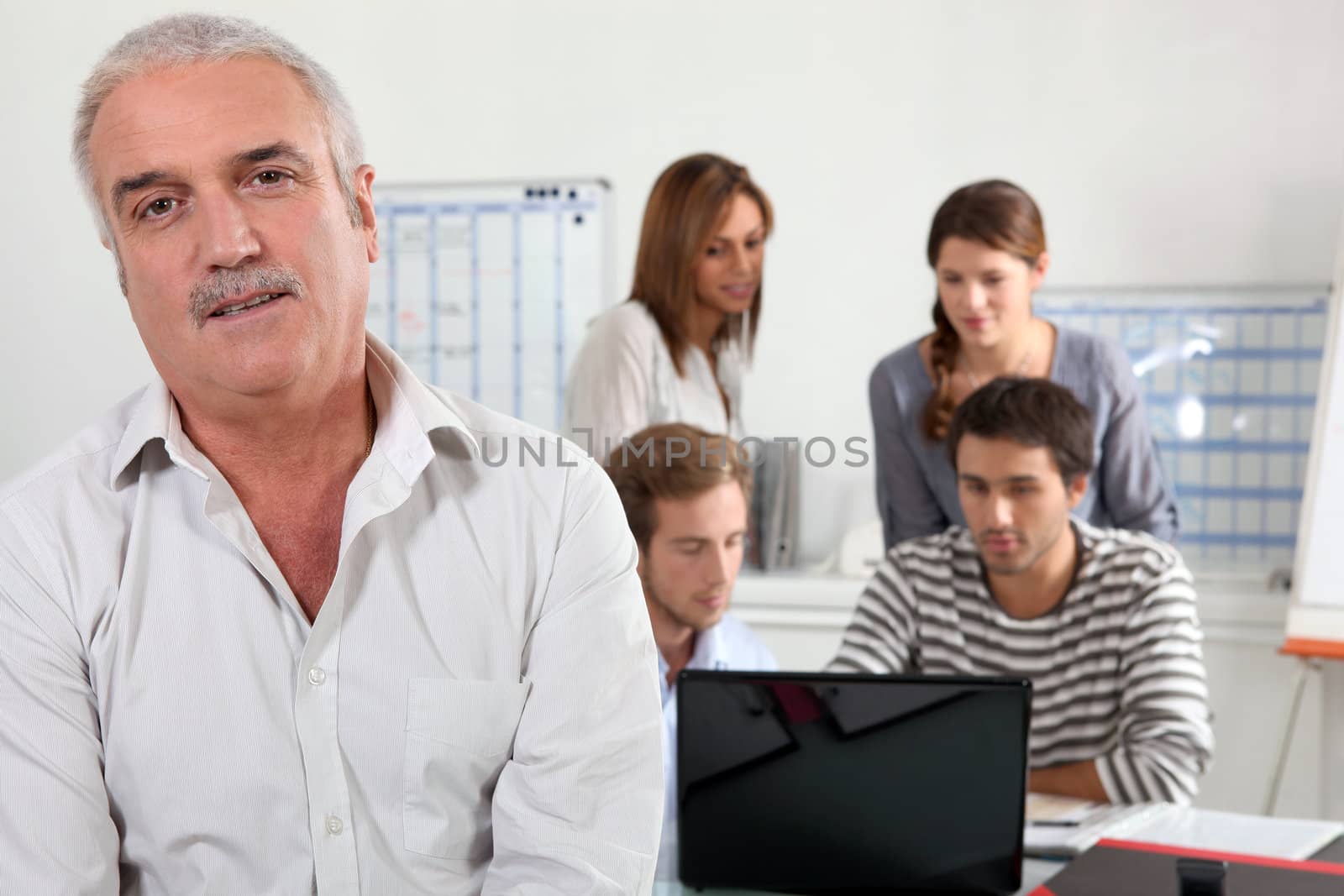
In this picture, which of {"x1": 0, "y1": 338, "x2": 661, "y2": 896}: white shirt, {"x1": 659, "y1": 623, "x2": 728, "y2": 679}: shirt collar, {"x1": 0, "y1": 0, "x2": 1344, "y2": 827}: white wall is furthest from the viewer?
{"x1": 0, "y1": 0, "x2": 1344, "y2": 827}: white wall

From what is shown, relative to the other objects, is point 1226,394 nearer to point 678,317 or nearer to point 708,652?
point 678,317

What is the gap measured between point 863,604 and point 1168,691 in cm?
49

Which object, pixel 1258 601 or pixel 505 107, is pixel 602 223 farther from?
pixel 1258 601

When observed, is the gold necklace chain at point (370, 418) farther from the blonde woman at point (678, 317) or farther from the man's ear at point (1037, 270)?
the man's ear at point (1037, 270)

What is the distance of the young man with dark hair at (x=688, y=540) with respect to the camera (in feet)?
6.15

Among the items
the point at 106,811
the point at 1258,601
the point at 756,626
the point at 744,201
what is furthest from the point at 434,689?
the point at 1258,601

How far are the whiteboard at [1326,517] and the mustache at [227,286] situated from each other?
237cm

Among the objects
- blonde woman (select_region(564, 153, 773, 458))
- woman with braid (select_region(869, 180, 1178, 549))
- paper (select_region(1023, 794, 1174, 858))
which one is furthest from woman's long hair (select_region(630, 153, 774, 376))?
paper (select_region(1023, 794, 1174, 858))

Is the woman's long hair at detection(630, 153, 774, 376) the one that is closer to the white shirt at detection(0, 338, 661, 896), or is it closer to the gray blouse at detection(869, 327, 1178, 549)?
the gray blouse at detection(869, 327, 1178, 549)

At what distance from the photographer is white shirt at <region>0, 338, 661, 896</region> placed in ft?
3.44

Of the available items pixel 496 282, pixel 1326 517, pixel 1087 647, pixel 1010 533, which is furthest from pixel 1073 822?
pixel 496 282

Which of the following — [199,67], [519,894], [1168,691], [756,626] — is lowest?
[756,626]

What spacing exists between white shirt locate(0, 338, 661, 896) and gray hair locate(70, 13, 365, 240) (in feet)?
0.72

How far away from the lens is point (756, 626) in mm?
3225
